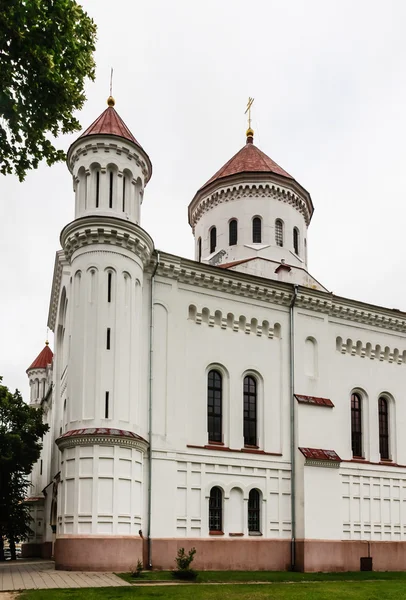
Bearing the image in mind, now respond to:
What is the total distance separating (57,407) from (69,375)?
8967mm

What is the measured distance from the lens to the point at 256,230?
132ft

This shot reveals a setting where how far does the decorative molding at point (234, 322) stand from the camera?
32188 mm

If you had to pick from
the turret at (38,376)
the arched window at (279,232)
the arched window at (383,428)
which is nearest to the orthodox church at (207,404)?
the arched window at (383,428)

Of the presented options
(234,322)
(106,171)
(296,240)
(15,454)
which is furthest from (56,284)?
(296,240)

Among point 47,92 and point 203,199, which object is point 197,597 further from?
point 203,199

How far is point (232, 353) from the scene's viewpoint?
108 feet

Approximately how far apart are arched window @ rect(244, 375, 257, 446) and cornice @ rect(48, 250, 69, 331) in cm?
1007

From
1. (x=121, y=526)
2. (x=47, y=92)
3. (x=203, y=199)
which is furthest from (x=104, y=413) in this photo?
(x=203, y=199)

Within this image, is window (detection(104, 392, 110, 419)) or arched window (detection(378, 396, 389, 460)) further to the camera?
arched window (detection(378, 396, 389, 460))

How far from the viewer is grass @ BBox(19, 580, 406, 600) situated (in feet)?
61.9

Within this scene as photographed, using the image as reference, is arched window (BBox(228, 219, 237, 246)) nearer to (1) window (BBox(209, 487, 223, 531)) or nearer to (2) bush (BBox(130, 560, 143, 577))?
(1) window (BBox(209, 487, 223, 531))

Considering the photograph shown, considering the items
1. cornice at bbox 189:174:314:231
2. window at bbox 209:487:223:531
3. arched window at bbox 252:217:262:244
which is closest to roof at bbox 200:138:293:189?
cornice at bbox 189:174:314:231

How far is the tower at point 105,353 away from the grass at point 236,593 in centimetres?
499

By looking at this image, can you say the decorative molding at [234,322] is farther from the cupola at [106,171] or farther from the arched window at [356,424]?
the arched window at [356,424]
